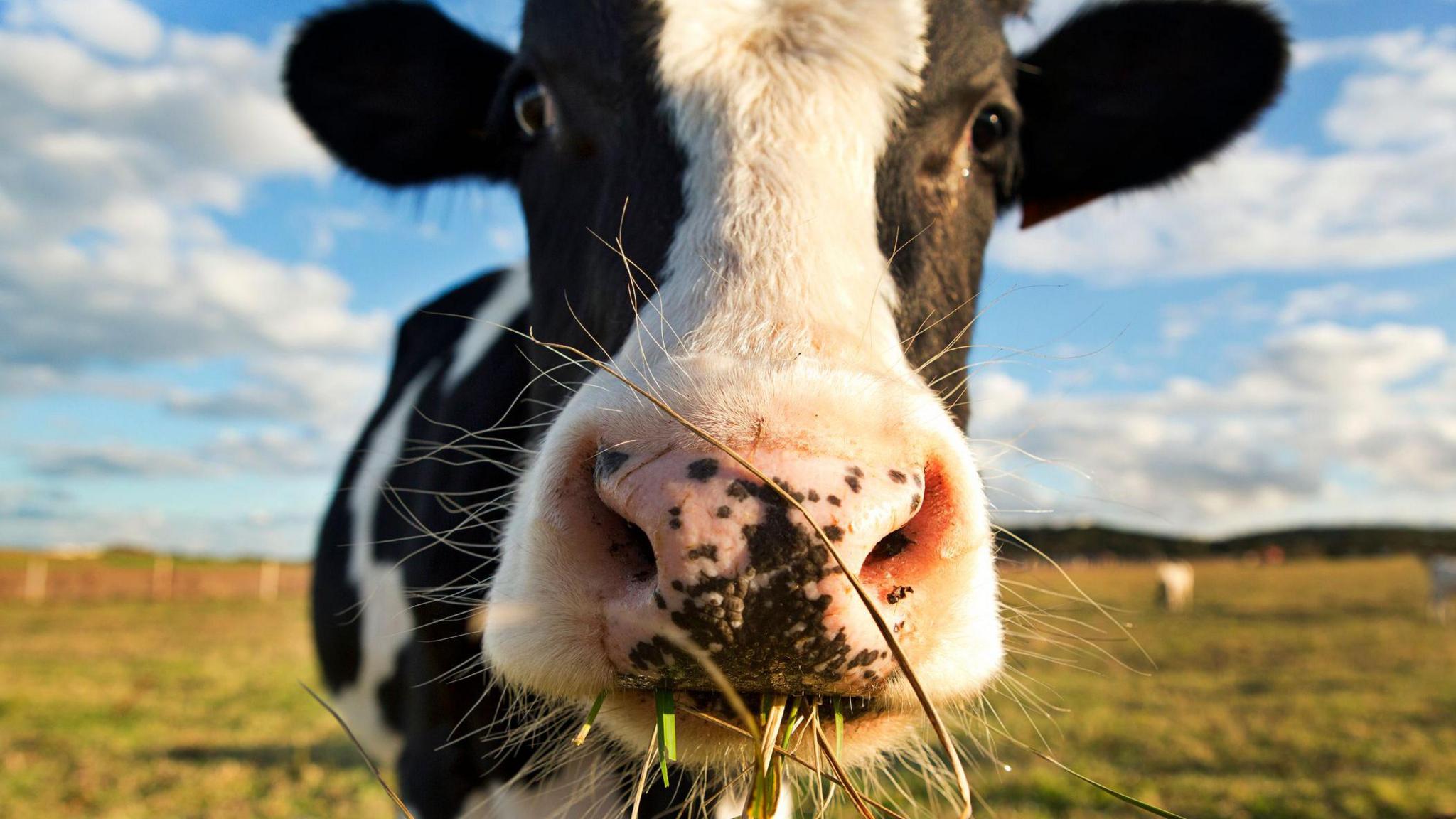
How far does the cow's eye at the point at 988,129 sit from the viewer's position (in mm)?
2279

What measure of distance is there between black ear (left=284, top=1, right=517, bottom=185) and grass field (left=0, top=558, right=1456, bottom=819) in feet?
7.45

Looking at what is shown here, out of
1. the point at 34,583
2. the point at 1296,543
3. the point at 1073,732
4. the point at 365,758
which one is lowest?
the point at 1296,543

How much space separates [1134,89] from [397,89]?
7.76 ft

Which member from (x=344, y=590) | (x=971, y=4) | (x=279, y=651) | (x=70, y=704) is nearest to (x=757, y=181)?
(x=971, y=4)

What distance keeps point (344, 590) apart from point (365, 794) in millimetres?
2593

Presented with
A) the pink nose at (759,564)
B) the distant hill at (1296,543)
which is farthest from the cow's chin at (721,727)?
the distant hill at (1296,543)

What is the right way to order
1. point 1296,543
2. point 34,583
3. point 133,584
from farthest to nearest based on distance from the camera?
point 1296,543 → point 133,584 → point 34,583

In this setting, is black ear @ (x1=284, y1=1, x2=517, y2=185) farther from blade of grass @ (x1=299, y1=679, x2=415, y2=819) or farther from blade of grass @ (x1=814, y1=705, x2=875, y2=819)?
blade of grass @ (x1=814, y1=705, x2=875, y2=819)

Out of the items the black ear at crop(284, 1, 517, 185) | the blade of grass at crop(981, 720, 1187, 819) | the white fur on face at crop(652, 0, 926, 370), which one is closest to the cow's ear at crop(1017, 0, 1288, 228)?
the white fur on face at crop(652, 0, 926, 370)

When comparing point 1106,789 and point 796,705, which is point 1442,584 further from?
point 796,705

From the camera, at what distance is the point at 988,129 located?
90.2 inches

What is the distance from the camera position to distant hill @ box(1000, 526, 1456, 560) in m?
64.0

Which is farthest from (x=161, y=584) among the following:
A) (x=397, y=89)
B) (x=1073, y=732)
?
(x=397, y=89)

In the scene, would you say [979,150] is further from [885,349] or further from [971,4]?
[885,349]
